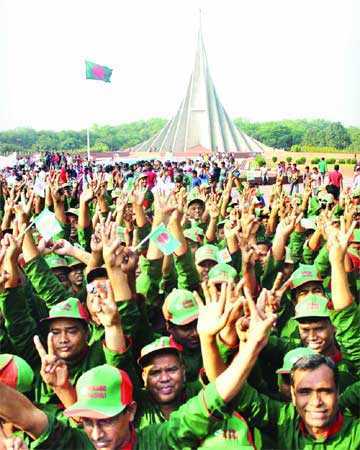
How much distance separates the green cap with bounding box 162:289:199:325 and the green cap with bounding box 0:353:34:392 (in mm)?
1082

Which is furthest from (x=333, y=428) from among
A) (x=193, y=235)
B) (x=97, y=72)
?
(x=97, y=72)

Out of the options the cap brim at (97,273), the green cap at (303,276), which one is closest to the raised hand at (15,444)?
the cap brim at (97,273)

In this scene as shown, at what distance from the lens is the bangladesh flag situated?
76.7ft

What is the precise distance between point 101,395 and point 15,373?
57 centimetres

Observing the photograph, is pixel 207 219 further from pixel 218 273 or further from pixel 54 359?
pixel 54 359

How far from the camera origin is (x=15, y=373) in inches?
108

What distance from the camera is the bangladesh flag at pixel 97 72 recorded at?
2339 cm

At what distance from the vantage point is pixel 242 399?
2.58 metres

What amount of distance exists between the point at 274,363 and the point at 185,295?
0.69 metres

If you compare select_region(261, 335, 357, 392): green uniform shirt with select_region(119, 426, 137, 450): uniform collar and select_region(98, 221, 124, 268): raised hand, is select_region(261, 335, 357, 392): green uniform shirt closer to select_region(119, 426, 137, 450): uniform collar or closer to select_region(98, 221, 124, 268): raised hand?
select_region(98, 221, 124, 268): raised hand

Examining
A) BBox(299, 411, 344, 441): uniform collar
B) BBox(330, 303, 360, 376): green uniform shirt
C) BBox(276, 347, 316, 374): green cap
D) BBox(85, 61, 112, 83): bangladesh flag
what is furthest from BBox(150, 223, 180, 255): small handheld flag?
BBox(85, 61, 112, 83): bangladesh flag

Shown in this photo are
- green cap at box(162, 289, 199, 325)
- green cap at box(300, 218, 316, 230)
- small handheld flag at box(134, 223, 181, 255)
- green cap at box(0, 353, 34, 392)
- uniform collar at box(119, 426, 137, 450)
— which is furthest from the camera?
green cap at box(300, 218, 316, 230)

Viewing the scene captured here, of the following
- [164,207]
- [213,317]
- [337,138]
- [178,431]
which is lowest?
[178,431]

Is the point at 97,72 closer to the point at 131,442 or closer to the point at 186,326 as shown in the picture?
the point at 186,326
